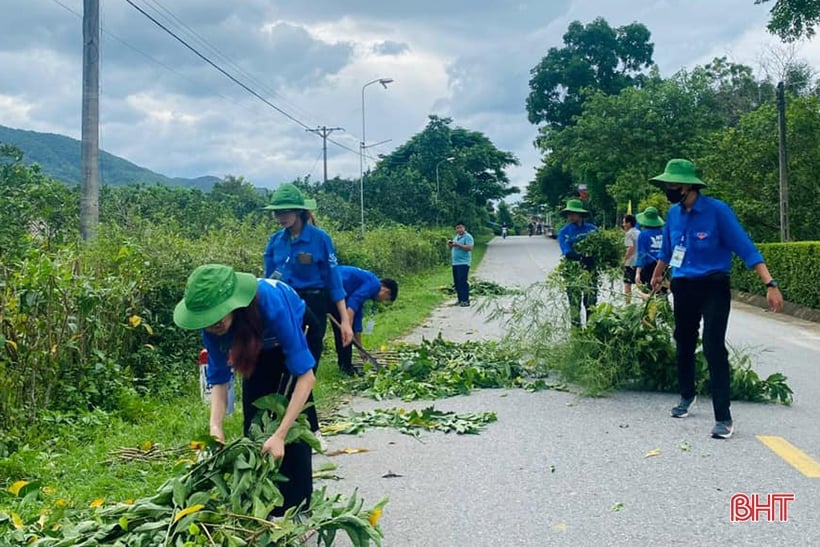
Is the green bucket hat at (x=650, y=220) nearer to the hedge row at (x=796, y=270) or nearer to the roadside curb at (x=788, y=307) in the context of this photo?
the roadside curb at (x=788, y=307)

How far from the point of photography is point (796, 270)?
16.9 metres

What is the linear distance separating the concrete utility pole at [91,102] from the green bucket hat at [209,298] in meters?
7.86

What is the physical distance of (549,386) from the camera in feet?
26.1

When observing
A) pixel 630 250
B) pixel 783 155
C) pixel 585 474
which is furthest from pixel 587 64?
pixel 585 474

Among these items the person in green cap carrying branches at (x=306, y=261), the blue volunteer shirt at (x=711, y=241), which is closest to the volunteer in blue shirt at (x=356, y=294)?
the person in green cap carrying branches at (x=306, y=261)

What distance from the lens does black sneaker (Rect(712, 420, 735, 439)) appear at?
5.74 meters

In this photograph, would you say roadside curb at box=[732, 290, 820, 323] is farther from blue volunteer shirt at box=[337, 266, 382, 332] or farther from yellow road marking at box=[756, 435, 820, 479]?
yellow road marking at box=[756, 435, 820, 479]

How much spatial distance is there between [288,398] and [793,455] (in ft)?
11.3

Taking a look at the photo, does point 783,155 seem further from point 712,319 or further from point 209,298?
point 209,298

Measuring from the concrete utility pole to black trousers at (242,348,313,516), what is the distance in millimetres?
7439

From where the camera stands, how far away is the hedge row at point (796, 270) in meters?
15.8

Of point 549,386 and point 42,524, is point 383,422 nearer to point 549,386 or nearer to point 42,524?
point 549,386

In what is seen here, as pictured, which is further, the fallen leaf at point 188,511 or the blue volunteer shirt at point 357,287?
the blue volunteer shirt at point 357,287

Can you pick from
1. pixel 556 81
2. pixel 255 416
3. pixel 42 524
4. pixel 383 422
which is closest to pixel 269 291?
pixel 255 416
